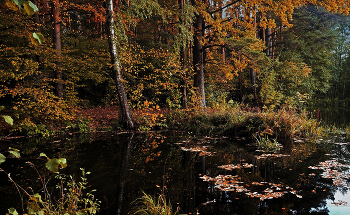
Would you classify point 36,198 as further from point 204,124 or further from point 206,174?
point 204,124

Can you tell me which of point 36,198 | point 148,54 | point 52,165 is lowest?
point 36,198

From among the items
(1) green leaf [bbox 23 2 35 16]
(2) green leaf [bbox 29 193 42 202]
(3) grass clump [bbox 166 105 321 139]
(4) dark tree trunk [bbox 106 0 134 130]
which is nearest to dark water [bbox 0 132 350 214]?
(2) green leaf [bbox 29 193 42 202]

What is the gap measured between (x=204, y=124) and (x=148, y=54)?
5.73 meters

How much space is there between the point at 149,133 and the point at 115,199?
6332 millimetres

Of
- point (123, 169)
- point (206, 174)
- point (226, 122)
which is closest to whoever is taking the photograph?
point (206, 174)

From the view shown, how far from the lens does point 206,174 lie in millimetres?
4750

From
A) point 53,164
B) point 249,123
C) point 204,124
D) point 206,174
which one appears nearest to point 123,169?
point 206,174

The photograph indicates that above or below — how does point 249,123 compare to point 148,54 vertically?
below

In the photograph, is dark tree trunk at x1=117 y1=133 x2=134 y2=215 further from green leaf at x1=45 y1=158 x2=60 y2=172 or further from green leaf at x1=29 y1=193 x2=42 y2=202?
green leaf at x1=45 y1=158 x2=60 y2=172

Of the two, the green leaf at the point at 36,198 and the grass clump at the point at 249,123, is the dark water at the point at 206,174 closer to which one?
the green leaf at the point at 36,198

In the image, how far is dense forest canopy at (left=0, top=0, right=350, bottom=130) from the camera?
28.0 ft

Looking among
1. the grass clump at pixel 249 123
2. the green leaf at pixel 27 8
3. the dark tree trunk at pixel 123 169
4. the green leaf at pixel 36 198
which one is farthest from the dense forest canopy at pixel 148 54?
the dark tree trunk at pixel 123 169

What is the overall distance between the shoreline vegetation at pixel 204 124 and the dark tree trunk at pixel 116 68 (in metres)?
0.44

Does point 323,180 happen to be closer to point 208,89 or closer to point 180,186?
point 180,186
